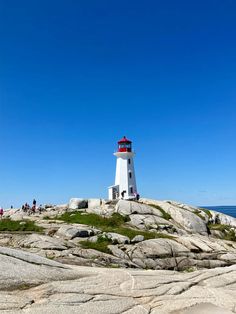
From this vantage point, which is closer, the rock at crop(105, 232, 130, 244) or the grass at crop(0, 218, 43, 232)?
the rock at crop(105, 232, 130, 244)

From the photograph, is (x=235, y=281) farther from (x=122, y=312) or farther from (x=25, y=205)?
(x=25, y=205)

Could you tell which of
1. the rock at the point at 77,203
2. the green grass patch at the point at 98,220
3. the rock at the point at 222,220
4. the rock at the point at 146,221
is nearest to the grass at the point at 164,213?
the rock at the point at 146,221

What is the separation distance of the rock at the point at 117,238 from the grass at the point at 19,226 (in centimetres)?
1005

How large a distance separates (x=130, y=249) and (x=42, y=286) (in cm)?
2765

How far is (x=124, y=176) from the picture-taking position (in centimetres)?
7362

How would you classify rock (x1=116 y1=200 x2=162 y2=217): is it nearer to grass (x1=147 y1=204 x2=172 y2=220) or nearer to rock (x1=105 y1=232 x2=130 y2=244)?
grass (x1=147 y1=204 x2=172 y2=220)

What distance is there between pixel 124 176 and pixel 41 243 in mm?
38404

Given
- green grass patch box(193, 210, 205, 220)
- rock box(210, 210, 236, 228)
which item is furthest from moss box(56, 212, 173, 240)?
rock box(210, 210, 236, 228)

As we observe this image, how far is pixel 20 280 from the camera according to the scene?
43.6 feet

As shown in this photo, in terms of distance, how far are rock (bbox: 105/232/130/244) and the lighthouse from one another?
90.3ft

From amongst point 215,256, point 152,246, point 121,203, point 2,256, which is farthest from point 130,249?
point 2,256

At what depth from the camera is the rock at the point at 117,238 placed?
137ft

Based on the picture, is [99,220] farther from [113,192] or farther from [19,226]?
[113,192]

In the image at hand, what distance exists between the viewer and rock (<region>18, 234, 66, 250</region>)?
36.1 metres
